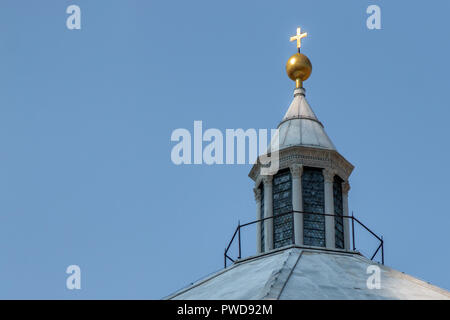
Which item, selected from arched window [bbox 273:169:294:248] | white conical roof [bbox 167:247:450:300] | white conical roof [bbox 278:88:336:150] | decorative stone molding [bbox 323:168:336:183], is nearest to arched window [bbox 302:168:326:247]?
decorative stone molding [bbox 323:168:336:183]

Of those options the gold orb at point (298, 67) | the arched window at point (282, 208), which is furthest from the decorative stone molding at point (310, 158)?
the gold orb at point (298, 67)

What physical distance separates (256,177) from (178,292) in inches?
309

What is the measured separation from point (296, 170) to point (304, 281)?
9.49 m

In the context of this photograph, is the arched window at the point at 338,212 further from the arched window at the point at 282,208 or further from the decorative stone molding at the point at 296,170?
the arched window at the point at 282,208

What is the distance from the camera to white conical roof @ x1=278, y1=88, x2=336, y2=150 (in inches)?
1902

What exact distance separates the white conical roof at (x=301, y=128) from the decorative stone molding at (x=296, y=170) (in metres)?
1.04

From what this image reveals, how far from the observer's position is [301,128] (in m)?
49.2

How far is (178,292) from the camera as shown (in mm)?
42969

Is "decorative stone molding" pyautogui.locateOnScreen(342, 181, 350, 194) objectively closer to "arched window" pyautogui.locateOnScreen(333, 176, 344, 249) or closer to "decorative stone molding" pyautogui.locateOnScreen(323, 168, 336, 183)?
"arched window" pyautogui.locateOnScreen(333, 176, 344, 249)

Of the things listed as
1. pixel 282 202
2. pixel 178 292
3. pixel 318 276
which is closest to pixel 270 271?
pixel 318 276

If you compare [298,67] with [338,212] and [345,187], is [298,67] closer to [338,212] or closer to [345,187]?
[345,187]

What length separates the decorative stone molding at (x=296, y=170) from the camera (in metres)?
47.0
